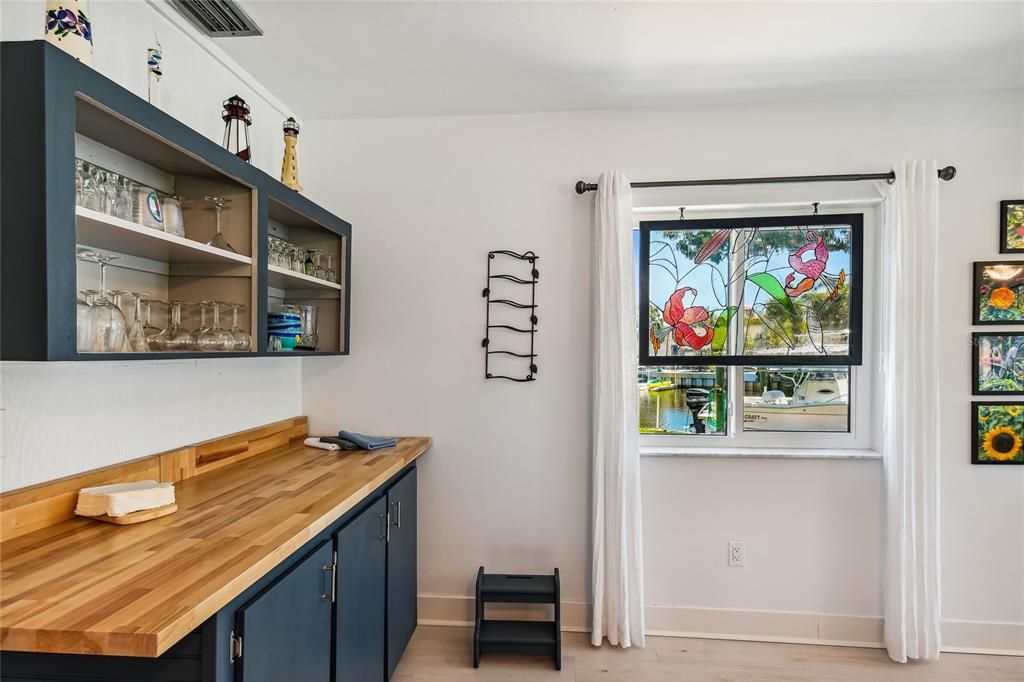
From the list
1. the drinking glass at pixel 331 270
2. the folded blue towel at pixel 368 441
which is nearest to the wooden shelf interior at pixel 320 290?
the drinking glass at pixel 331 270

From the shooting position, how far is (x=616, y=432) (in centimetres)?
251

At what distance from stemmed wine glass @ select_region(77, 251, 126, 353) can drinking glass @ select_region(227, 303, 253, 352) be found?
0.36m

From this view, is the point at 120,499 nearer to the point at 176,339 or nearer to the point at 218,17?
the point at 176,339

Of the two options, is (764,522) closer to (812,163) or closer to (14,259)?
(812,163)

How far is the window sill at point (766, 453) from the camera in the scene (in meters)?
2.55

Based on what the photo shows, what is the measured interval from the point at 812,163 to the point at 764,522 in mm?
1655

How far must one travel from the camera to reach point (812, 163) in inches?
101

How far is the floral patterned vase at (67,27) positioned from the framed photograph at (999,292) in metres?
3.24

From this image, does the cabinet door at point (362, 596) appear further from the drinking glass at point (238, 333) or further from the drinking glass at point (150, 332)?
the drinking glass at point (150, 332)

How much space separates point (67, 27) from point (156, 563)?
1.18 meters

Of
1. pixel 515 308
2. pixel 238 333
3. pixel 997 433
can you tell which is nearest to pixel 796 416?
pixel 997 433

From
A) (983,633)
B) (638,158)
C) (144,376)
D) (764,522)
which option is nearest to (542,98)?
(638,158)

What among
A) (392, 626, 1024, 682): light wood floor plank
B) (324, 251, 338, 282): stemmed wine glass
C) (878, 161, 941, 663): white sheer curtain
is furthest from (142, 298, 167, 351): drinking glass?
(878, 161, 941, 663): white sheer curtain

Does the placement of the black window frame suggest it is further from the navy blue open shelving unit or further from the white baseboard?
the navy blue open shelving unit
